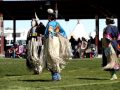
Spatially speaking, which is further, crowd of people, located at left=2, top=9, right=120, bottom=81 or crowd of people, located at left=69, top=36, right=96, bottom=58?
crowd of people, located at left=69, top=36, right=96, bottom=58

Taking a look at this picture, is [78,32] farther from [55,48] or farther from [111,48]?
[55,48]

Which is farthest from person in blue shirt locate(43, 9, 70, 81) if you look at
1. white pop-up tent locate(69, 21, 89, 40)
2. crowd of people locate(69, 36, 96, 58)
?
white pop-up tent locate(69, 21, 89, 40)

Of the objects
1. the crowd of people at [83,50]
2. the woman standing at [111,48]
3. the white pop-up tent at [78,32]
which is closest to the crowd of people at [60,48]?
the woman standing at [111,48]

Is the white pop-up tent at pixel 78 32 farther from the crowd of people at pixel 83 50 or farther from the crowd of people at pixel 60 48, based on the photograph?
the crowd of people at pixel 60 48

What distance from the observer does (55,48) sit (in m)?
14.0

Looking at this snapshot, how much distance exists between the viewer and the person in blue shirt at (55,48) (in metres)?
13.9

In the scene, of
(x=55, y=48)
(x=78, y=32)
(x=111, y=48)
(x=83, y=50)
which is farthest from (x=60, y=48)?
(x=78, y=32)

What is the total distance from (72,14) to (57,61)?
38749 millimetres

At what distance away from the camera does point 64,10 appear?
49.5 metres

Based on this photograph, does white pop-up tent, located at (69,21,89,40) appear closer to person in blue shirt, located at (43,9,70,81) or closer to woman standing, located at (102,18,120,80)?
woman standing, located at (102,18,120,80)

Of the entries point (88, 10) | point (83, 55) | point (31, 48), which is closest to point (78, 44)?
point (83, 55)

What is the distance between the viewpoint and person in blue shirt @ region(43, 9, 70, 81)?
547 inches

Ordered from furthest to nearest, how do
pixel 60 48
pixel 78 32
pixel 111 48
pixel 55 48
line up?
pixel 78 32 → pixel 111 48 → pixel 60 48 → pixel 55 48

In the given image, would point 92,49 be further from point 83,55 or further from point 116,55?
point 116,55
